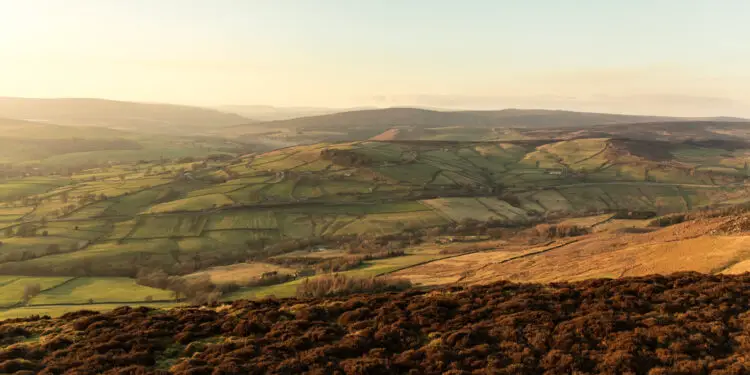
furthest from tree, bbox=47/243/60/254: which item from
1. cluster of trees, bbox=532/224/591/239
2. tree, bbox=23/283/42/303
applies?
cluster of trees, bbox=532/224/591/239

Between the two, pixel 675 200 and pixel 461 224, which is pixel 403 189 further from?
pixel 675 200

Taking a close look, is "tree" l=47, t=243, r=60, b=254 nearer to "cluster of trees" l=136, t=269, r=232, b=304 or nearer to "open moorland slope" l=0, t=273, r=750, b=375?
"cluster of trees" l=136, t=269, r=232, b=304

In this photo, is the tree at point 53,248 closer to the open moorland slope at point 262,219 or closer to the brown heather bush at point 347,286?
the open moorland slope at point 262,219

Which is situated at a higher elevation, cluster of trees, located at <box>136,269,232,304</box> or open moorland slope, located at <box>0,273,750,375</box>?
open moorland slope, located at <box>0,273,750,375</box>

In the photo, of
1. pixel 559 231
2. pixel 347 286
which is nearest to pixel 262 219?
pixel 347 286

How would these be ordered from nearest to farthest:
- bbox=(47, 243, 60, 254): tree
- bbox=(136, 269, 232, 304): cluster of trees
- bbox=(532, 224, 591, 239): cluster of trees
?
1. bbox=(136, 269, 232, 304): cluster of trees
2. bbox=(47, 243, 60, 254): tree
3. bbox=(532, 224, 591, 239): cluster of trees

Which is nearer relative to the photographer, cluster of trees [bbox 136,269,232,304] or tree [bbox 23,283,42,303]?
cluster of trees [bbox 136,269,232,304]

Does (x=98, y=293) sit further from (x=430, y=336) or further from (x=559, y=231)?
(x=559, y=231)
